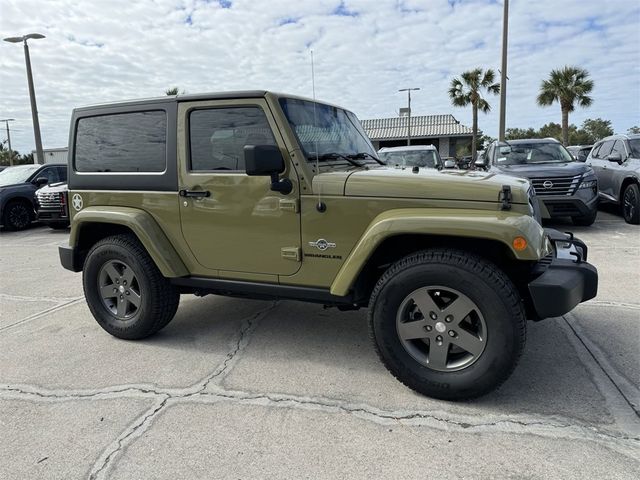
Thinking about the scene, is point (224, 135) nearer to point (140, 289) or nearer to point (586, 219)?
point (140, 289)

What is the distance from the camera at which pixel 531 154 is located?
936 centimetres

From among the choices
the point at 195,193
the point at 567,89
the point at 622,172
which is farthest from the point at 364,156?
the point at 567,89

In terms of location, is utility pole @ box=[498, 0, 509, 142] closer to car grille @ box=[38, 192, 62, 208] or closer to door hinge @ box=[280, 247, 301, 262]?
car grille @ box=[38, 192, 62, 208]

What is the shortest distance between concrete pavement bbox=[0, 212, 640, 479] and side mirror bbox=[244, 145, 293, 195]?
1322mm

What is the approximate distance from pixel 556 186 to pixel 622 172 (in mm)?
1947

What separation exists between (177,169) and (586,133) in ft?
261

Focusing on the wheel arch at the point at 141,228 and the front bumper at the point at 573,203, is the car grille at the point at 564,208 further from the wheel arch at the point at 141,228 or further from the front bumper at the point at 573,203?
the wheel arch at the point at 141,228

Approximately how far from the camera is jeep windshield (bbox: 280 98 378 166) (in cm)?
335

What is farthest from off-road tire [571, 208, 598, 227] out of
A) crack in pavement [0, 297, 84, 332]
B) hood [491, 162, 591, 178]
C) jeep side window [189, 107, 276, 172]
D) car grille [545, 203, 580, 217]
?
crack in pavement [0, 297, 84, 332]

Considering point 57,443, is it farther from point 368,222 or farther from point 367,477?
point 368,222

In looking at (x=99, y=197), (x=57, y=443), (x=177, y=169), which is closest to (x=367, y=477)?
(x=57, y=443)

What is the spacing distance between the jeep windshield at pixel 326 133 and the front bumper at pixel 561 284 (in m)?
1.54

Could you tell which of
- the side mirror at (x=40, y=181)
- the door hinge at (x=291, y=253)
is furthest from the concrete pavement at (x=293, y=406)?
the side mirror at (x=40, y=181)

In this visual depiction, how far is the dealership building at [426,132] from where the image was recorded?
114 ft
